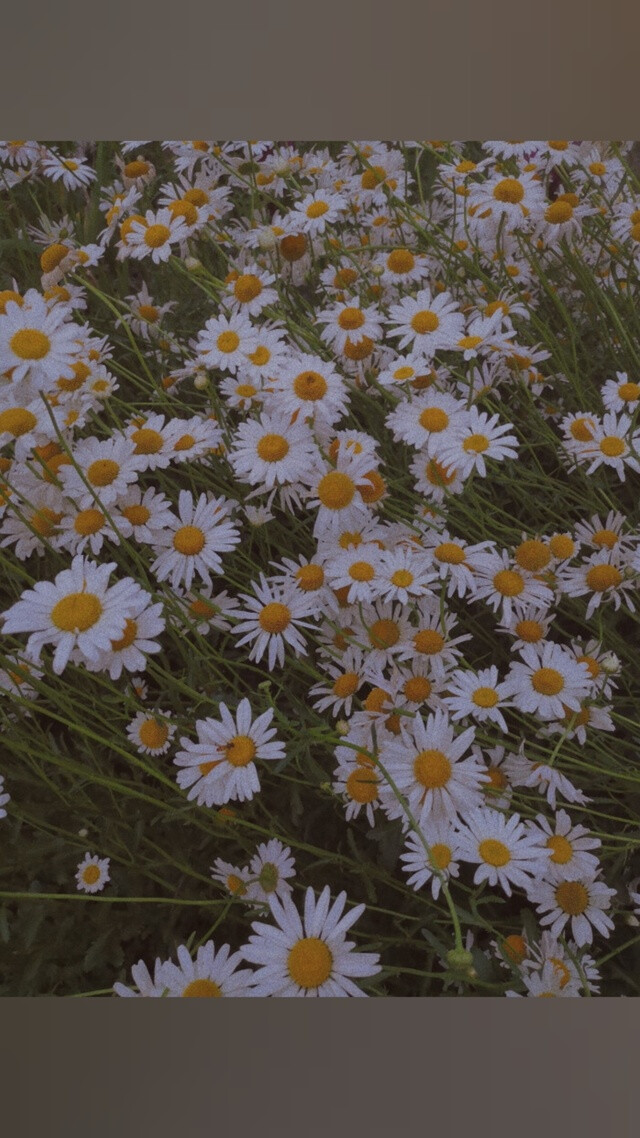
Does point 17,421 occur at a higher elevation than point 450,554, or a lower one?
higher

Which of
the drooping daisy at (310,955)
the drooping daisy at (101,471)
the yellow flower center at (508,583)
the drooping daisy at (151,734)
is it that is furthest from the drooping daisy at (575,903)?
the drooping daisy at (101,471)

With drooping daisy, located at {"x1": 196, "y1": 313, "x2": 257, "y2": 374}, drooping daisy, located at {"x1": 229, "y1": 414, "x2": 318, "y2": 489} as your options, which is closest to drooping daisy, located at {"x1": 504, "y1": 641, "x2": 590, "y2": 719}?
drooping daisy, located at {"x1": 229, "y1": 414, "x2": 318, "y2": 489}

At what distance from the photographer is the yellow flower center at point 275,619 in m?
0.99

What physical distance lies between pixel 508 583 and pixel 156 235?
0.80 m

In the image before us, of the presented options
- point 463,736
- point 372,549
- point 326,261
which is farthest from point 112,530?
point 326,261

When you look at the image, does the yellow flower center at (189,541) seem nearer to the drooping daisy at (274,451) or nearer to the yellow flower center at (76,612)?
the drooping daisy at (274,451)

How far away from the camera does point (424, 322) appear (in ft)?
4.03

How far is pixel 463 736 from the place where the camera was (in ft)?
2.80

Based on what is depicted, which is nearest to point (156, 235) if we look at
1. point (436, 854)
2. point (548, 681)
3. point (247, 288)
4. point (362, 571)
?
point (247, 288)

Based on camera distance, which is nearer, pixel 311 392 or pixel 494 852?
pixel 494 852

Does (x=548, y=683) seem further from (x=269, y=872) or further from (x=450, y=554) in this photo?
(x=269, y=872)

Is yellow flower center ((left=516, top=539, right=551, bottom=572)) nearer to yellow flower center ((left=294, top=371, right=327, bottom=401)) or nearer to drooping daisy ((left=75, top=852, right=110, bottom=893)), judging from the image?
yellow flower center ((left=294, top=371, right=327, bottom=401))

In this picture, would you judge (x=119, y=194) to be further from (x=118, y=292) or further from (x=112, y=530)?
(x=112, y=530)

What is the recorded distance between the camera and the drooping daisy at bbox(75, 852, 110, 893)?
0.99 metres
